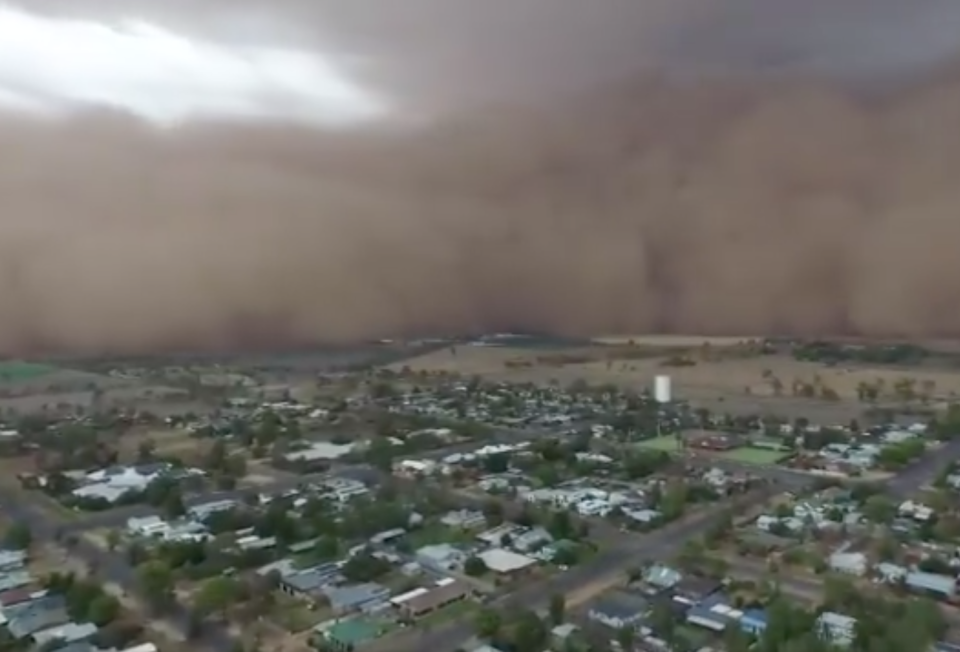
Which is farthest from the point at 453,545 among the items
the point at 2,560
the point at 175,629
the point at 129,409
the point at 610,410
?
the point at 129,409

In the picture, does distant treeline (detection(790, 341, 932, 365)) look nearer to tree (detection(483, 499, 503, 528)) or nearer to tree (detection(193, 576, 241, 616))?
tree (detection(483, 499, 503, 528))

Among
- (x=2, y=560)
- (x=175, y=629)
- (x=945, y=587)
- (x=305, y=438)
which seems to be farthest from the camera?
(x=305, y=438)

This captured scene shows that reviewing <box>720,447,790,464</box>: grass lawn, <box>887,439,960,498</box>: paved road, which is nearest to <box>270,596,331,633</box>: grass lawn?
<box>887,439,960,498</box>: paved road

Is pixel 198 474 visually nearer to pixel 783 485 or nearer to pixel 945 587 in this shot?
pixel 783 485

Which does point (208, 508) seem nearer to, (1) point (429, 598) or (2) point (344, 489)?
(2) point (344, 489)

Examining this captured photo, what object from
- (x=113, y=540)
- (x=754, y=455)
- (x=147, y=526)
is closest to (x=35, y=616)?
(x=113, y=540)
